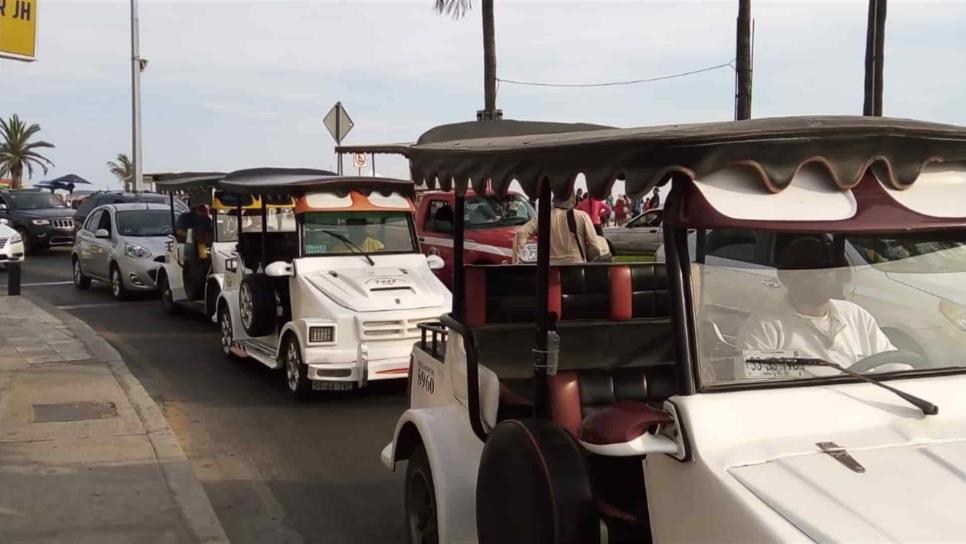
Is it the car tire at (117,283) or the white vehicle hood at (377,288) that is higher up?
the white vehicle hood at (377,288)

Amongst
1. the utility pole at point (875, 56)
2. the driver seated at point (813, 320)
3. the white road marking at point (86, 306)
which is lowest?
the white road marking at point (86, 306)

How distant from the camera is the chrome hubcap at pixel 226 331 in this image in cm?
1009

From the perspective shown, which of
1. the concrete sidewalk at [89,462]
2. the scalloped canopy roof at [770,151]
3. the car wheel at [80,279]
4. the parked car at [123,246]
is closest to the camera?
the scalloped canopy roof at [770,151]

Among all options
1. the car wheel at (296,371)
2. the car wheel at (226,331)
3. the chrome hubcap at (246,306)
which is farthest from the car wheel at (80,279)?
→ the car wheel at (296,371)

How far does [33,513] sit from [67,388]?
3476mm

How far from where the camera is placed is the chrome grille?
8203mm

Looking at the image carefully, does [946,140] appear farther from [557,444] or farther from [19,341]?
[19,341]

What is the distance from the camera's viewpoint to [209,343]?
11.5m

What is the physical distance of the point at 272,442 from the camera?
7.11 m

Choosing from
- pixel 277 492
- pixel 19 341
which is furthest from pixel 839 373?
pixel 19 341

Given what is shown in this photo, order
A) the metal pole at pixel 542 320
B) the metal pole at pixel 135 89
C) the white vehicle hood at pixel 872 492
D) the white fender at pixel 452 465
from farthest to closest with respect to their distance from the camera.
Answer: the metal pole at pixel 135 89, the white fender at pixel 452 465, the metal pole at pixel 542 320, the white vehicle hood at pixel 872 492

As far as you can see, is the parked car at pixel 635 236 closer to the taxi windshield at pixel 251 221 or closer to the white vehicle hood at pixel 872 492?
the taxi windshield at pixel 251 221

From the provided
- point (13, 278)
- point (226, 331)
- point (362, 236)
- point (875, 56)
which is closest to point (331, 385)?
point (362, 236)

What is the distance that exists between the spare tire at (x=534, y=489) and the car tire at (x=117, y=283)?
13.4m
